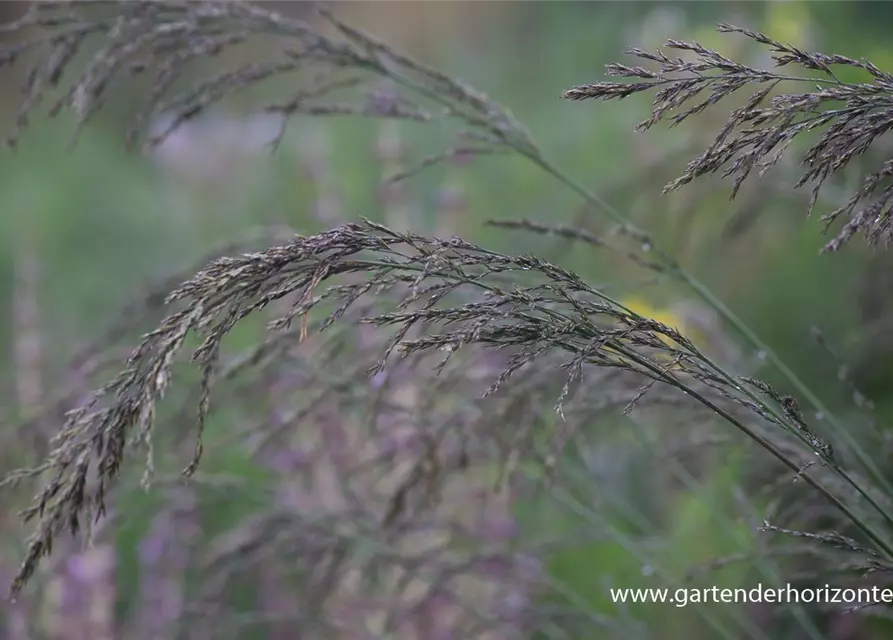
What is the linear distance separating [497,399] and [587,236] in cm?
30

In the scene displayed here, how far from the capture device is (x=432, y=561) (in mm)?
1392

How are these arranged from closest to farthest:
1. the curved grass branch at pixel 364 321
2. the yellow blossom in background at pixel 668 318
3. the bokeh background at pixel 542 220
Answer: the curved grass branch at pixel 364 321, the bokeh background at pixel 542 220, the yellow blossom in background at pixel 668 318

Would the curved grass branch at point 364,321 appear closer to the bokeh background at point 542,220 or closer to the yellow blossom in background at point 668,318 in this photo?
the bokeh background at point 542,220

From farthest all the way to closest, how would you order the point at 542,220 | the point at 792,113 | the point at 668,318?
1. the point at 668,318
2. the point at 542,220
3. the point at 792,113

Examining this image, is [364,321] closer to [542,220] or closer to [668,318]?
[542,220]

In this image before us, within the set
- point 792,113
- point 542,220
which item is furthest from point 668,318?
point 792,113

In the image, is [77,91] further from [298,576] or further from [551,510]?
[551,510]

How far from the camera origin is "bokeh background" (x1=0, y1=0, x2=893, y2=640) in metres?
1.70

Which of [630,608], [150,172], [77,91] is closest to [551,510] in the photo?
[630,608]

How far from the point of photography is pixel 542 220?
1574 millimetres

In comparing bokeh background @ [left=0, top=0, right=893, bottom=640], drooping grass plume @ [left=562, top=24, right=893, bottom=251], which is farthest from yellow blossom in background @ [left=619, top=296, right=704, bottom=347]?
drooping grass plume @ [left=562, top=24, right=893, bottom=251]

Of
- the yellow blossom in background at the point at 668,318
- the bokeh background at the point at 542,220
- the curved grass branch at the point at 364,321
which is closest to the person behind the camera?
the curved grass branch at the point at 364,321

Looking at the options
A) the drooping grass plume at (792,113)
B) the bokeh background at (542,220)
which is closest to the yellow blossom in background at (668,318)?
the bokeh background at (542,220)

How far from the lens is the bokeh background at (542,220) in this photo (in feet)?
5.57
